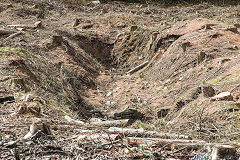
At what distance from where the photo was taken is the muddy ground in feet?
10.0

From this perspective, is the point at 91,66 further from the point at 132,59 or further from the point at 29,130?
the point at 29,130

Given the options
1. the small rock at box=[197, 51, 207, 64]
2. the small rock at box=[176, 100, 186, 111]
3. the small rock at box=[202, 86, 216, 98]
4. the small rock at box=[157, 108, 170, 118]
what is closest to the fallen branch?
the small rock at box=[202, 86, 216, 98]

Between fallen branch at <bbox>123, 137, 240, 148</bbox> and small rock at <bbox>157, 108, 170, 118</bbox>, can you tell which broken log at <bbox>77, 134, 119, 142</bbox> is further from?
small rock at <bbox>157, 108, 170, 118</bbox>

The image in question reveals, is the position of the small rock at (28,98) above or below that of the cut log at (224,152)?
below

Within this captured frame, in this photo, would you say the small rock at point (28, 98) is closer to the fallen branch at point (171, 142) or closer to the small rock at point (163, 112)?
the fallen branch at point (171, 142)

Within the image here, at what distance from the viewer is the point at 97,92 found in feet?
24.2

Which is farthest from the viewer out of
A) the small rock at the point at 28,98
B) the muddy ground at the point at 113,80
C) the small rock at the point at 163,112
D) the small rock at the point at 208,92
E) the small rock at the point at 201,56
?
the small rock at the point at 201,56

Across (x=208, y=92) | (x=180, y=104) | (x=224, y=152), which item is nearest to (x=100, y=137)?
(x=224, y=152)

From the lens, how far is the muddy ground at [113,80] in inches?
120

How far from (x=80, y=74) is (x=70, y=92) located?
132 centimetres

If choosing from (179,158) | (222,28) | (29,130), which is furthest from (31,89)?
(222,28)

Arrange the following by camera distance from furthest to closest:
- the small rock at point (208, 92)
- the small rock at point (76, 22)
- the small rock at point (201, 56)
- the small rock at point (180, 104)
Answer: the small rock at point (76, 22), the small rock at point (201, 56), the small rock at point (180, 104), the small rock at point (208, 92)

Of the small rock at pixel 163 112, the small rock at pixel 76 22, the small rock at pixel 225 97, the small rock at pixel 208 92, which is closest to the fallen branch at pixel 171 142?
the small rock at pixel 225 97

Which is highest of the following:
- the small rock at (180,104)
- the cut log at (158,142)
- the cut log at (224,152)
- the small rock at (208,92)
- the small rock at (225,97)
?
the cut log at (224,152)
